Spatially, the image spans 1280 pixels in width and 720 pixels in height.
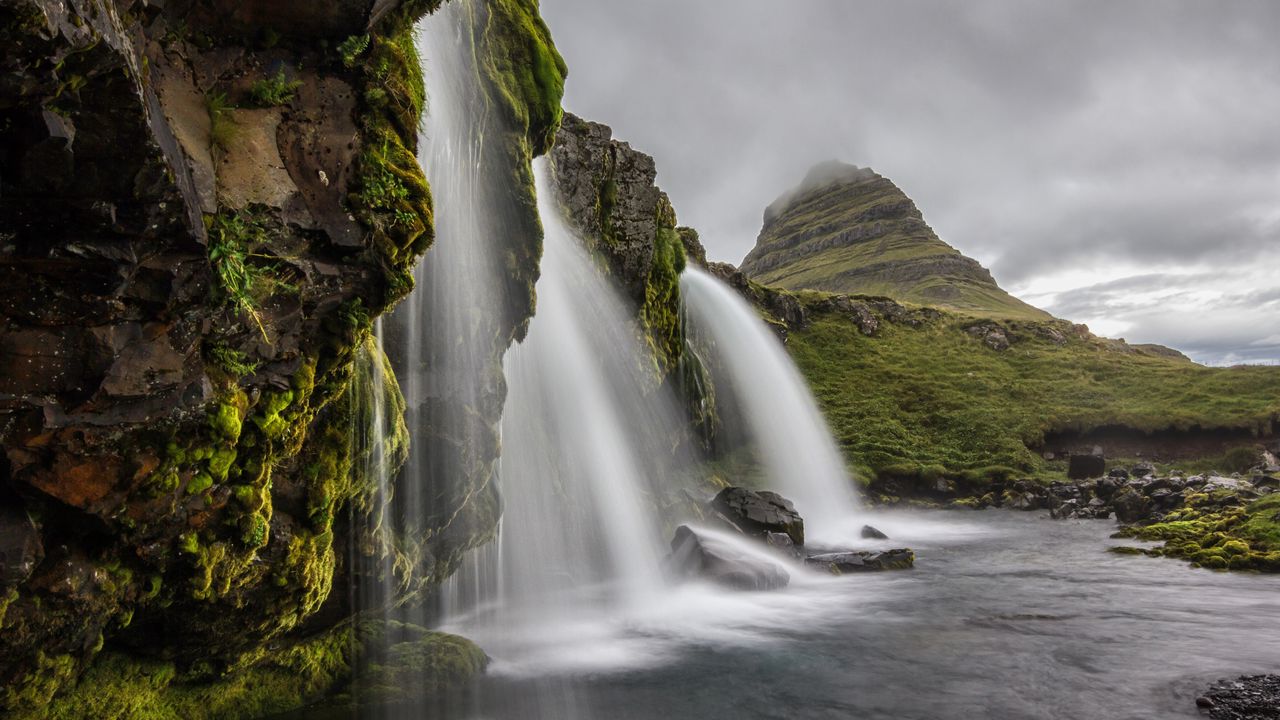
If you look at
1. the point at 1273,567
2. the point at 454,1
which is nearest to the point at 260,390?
the point at 454,1

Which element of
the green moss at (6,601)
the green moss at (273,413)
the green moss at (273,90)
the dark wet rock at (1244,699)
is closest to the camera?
the green moss at (6,601)

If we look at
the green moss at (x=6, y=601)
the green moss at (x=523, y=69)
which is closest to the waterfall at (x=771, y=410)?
the green moss at (x=523, y=69)

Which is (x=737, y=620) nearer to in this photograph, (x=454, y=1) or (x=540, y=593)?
(x=540, y=593)

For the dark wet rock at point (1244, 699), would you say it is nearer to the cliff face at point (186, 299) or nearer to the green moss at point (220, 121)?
the cliff face at point (186, 299)

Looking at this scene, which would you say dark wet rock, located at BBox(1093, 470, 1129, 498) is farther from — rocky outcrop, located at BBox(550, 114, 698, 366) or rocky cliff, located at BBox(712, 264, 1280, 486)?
rocky outcrop, located at BBox(550, 114, 698, 366)

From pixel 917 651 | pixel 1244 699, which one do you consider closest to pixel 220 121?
pixel 917 651

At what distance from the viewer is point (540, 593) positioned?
62.2 ft

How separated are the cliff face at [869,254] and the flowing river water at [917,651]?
93.1 meters

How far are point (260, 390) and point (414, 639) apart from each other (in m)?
7.82

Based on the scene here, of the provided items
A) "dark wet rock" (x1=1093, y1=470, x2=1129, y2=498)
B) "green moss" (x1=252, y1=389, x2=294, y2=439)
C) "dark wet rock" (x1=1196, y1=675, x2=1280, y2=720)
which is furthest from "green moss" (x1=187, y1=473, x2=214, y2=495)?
"dark wet rock" (x1=1093, y1=470, x2=1129, y2=498)

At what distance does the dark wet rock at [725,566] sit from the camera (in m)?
19.2

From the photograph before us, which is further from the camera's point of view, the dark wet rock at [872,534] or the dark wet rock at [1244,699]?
the dark wet rock at [872,534]

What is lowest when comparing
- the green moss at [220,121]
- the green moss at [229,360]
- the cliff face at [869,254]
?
the green moss at [229,360]

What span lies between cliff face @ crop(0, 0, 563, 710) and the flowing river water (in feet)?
17.8
